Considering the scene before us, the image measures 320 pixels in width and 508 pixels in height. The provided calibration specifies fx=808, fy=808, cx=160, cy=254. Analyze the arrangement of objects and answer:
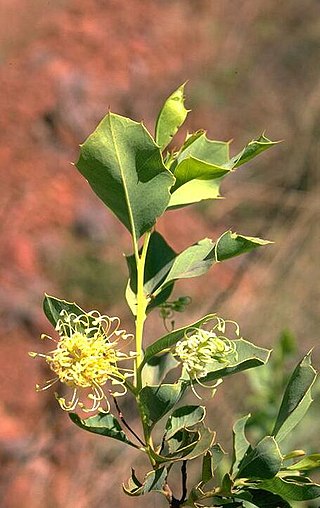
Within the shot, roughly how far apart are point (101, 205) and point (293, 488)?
377 cm

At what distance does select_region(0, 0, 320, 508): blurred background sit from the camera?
2990 mm

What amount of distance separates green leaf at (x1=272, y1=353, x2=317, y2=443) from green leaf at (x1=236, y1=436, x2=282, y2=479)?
0.05 meters

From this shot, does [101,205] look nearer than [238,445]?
No

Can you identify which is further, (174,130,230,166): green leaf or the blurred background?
the blurred background

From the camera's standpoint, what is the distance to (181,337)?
0.59 meters

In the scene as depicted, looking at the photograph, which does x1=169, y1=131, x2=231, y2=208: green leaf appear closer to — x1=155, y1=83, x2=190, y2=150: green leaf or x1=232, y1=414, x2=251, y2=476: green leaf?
x1=155, y1=83, x2=190, y2=150: green leaf

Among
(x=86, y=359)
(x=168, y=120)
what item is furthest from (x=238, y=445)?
(x=168, y=120)

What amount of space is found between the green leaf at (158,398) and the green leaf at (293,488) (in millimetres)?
96

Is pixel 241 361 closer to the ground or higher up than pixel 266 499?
higher up

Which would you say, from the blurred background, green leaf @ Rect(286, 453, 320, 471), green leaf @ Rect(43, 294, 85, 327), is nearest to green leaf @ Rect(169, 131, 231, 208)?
green leaf @ Rect(43, 294, 85, 327)

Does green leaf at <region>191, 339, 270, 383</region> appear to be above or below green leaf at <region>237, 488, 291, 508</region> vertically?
above

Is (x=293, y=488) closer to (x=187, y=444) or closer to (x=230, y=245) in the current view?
(x=187, y=444)

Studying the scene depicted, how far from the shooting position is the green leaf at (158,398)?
0.59m

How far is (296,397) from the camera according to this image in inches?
24.7
